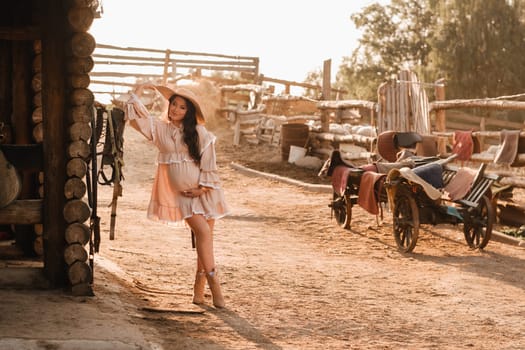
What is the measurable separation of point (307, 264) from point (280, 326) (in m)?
3.48

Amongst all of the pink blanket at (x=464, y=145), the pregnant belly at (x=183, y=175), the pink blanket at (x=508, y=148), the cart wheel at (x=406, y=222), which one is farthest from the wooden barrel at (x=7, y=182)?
the pink blanket at (x=464, y=145)

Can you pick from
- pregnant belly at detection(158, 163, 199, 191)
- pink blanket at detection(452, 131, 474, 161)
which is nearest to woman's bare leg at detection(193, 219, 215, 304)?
pregnant belly at detection(158, 163, 199, 191)

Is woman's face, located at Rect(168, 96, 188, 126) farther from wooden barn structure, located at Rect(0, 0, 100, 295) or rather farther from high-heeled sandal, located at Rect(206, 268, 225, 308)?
high-heeled sandal, located at Rect(206, 268, 225, 308)

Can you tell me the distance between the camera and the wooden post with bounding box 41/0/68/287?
7.68m

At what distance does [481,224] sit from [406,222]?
3.09 feet

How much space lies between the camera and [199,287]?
8.05 meters

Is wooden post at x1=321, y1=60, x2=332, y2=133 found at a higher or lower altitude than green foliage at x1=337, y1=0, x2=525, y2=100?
lower

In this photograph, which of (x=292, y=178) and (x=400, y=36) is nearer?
(x=292, y=178)

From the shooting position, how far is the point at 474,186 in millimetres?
11992

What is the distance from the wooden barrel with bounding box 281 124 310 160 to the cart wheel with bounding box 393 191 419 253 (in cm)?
1053

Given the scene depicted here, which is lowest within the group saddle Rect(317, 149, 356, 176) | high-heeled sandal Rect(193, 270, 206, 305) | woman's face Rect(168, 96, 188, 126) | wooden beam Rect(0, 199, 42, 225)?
high-heeled sandal Rect(193, 270, 206, 305)

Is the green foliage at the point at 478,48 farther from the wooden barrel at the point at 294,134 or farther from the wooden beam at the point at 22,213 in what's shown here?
the wooden beam at the point at 22,213

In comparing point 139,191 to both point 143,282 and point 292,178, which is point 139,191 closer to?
point 292,178

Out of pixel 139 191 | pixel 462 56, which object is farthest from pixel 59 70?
pixel 462 56
